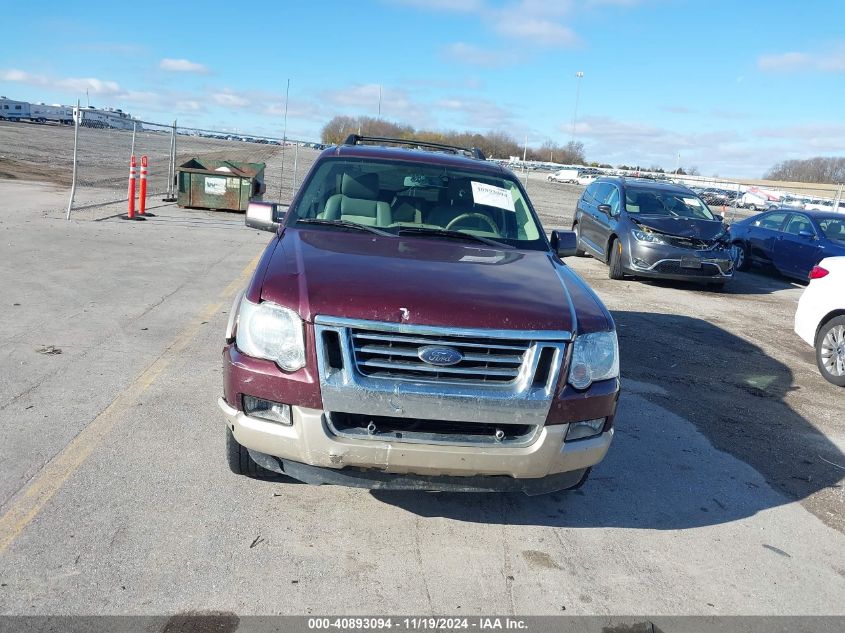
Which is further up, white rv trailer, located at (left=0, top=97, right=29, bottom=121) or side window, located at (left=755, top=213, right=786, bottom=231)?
white rv trailer, located at (left=0, top=97, right=29, bottom=121)

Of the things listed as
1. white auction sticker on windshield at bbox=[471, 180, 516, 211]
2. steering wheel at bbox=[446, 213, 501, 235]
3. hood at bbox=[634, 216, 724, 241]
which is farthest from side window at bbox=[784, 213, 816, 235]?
steering wheel at bbox=[446, 213, 501, 235]

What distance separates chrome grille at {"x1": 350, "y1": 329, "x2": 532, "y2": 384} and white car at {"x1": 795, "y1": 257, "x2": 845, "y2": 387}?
528 centimetres

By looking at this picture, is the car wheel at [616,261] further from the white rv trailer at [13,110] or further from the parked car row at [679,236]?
the white rv trailer at [13,110]

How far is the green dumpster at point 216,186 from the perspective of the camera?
58.1ft

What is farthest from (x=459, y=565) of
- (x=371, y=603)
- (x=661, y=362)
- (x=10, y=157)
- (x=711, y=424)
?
(x=10, y=157)

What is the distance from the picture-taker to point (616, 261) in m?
12.7

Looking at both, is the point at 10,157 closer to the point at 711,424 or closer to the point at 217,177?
the point at 217,177

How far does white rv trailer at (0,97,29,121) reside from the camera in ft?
269

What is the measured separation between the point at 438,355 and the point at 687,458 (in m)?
2.54

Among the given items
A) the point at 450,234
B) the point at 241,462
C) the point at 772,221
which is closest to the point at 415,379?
the point at 241,462

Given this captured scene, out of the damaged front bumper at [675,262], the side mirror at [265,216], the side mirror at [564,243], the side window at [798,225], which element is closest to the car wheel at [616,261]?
the damaged front bumper at [675,262]

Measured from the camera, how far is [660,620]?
3.23 m

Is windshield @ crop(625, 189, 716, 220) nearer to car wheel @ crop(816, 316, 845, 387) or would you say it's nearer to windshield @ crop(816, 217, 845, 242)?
windshield @ crop(816, 217, 845, 242)

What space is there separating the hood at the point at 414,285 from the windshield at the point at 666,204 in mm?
9274
